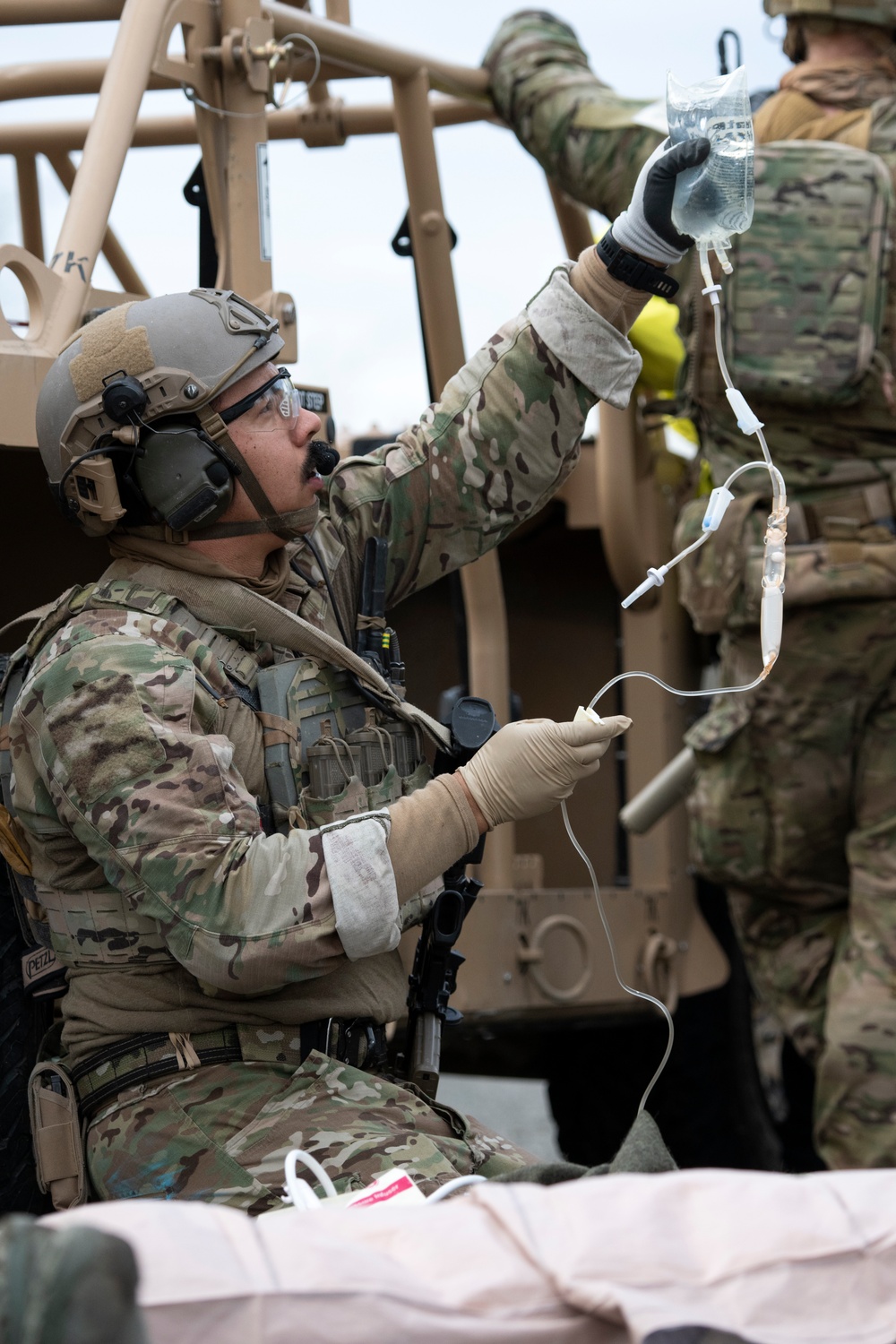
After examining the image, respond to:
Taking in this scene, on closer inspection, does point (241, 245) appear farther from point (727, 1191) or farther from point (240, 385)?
point (727, 1191)

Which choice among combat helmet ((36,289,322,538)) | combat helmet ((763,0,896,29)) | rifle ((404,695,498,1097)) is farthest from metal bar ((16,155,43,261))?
rifle ((404,695,498,1097))

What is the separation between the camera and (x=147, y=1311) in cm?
121

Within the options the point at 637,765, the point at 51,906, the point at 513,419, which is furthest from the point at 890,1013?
the point at 51,906

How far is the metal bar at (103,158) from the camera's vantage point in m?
2.62

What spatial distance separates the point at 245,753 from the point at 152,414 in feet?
1.36

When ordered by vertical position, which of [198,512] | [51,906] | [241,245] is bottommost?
[51,906]

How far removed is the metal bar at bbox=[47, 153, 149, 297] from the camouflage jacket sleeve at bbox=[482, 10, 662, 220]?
3.06 ft

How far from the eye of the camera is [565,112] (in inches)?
154

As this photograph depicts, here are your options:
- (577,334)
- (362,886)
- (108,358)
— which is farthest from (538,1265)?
(577,334)

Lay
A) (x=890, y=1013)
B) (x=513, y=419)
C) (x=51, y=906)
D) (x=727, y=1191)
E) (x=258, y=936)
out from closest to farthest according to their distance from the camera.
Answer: (x=727, y=1191) < (x=258, y=936) < (x=51, y=906) < (x=513, y=419) < (x=890, y=1013)

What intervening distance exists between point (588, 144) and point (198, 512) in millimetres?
2014

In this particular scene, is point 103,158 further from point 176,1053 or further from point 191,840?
point 176,1053

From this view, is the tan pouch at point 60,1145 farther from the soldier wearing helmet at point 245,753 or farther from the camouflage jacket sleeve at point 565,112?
the camouflage jacket sleeve at point 565,112

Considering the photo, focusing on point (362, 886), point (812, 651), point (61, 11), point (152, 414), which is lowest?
point (812, 651)
